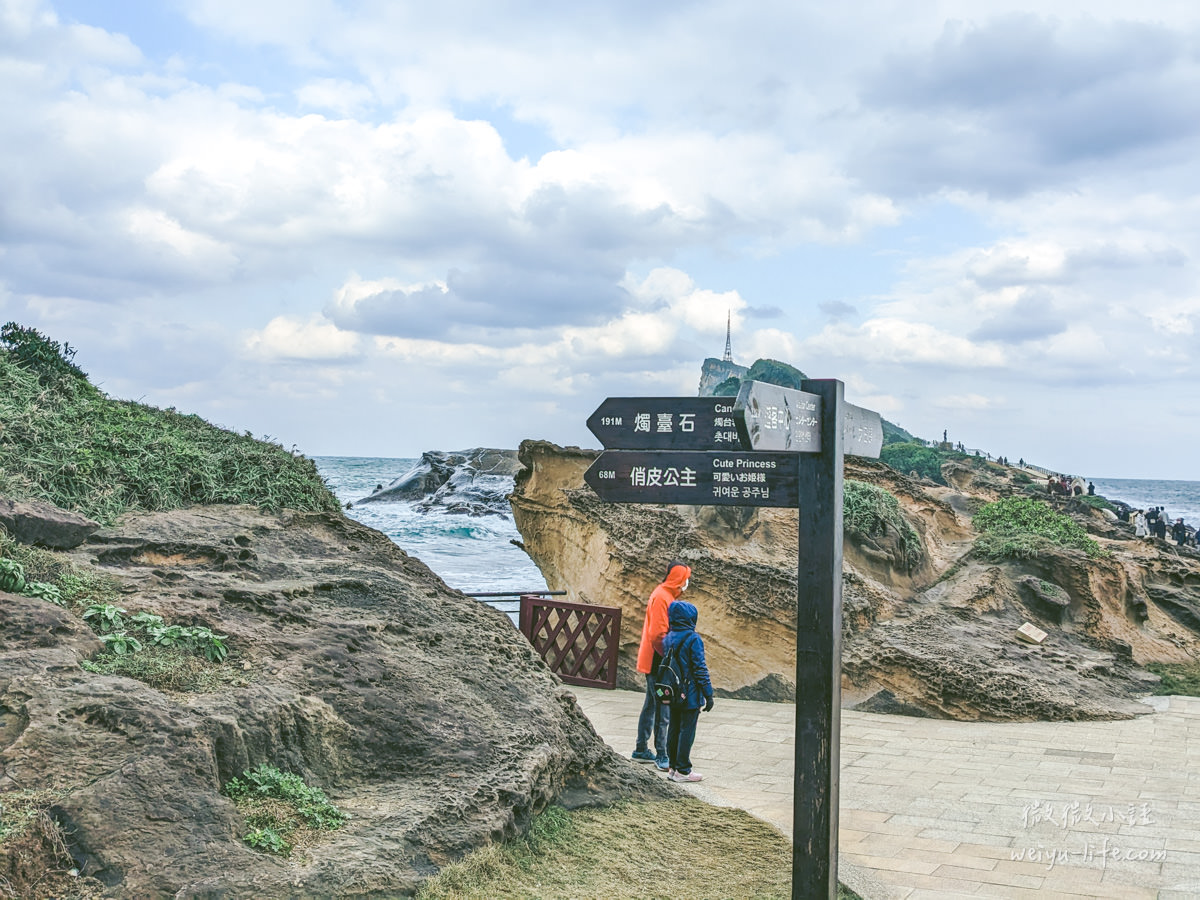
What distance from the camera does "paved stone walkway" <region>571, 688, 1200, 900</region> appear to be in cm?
591

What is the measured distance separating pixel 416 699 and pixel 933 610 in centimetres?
895

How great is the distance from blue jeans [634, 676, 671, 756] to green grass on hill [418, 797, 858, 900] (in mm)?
1761

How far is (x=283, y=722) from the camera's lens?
4.77 metres


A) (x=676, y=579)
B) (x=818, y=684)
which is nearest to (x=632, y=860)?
(x=818, y=684)

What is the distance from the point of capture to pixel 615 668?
1236 centimetres

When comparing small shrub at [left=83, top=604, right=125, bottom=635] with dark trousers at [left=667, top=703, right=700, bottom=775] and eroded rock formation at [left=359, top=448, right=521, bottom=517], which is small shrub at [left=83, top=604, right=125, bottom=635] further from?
eroded rock formation at [left=359, top=448, right=521, bottom=517]

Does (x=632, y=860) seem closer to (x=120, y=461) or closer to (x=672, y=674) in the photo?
(x=672, y=674)

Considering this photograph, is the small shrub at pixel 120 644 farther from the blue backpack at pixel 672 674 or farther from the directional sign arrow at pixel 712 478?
the blue backpack at pixel 672 674

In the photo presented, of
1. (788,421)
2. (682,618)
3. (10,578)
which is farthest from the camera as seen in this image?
(682,618)

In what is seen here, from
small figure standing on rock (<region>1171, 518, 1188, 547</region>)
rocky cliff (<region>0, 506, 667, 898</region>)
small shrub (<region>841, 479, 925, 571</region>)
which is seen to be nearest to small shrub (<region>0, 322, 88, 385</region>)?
rocky cliff (<region>0, 506, 667, 898</region>)

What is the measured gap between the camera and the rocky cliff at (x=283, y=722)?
3.84 m

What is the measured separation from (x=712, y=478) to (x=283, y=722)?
2369 mm

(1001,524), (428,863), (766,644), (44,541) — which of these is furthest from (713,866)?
(1001,524)

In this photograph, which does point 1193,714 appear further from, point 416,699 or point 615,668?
point 416,699
